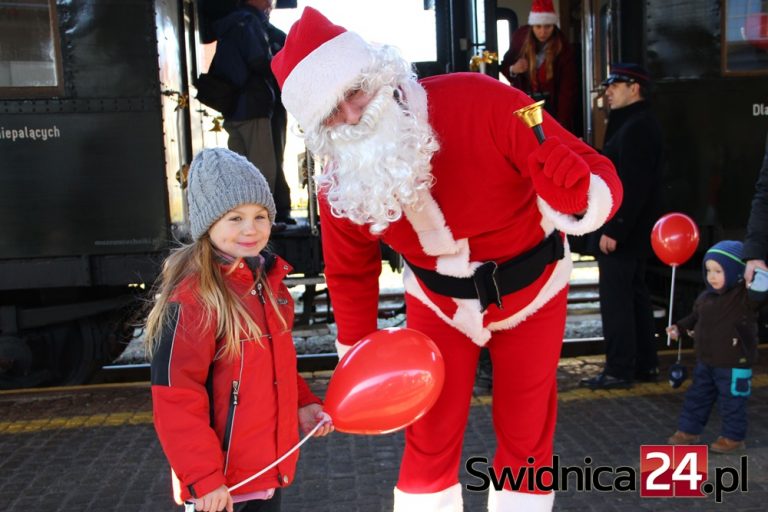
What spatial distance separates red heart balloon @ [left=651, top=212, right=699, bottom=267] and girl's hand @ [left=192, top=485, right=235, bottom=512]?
9.70ft

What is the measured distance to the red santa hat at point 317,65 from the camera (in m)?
2.17

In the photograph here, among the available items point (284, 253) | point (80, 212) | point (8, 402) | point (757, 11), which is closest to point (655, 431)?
point (284, 253)

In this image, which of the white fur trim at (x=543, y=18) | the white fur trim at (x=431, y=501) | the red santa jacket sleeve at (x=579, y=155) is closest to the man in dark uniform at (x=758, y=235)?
the red santa jacket sleeve at (x=579, y=155)

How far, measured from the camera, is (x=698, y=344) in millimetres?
3877

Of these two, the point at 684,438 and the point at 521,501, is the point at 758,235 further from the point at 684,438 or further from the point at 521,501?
the point at 521,501

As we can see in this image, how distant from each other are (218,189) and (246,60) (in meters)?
3.32

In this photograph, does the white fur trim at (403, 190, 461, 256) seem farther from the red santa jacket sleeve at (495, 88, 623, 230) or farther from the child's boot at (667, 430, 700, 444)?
the child's boot at (667, 430, 700, 444)

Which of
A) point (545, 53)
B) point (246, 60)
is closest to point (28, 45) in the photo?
point (246, 60)

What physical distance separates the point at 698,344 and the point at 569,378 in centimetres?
143

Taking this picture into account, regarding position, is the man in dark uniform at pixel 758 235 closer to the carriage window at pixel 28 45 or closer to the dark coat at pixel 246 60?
the dark coat at pixel 246 60

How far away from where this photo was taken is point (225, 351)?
216cm

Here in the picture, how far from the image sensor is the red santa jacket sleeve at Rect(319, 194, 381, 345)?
97.7 inches

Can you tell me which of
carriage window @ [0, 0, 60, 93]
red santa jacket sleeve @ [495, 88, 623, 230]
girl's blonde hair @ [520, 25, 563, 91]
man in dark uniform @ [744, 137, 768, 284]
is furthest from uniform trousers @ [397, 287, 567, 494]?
girl's blonde hair @ [520, 25, 563, 91]

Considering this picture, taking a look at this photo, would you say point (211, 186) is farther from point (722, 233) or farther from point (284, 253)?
point (722, 233)
